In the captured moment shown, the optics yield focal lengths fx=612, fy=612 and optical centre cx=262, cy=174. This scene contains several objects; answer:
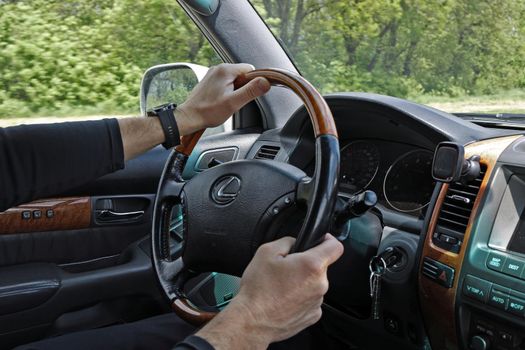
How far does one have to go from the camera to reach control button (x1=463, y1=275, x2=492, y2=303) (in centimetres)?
165

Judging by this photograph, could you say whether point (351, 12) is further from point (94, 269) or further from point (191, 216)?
point (191, 216)

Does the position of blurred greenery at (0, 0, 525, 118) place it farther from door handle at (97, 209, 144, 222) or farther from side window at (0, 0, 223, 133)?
door handle at (97, 209, 144, 222)

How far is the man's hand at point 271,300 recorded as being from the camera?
1256mm

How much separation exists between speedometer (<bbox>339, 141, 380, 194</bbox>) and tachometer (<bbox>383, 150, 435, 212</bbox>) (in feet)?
0.30

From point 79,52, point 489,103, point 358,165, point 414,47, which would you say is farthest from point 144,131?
point 79,52

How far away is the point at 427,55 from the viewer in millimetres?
3844

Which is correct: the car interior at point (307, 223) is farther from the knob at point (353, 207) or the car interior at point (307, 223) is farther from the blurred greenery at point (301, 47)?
the blurred greenery at point (301, 47)

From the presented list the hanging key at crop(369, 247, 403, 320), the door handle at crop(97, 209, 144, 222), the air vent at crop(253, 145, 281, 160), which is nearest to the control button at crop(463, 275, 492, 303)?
the hanging key at crop(369, 247, 403, 320)

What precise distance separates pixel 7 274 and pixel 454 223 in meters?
1.75

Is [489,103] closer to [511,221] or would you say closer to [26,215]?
[511,221]

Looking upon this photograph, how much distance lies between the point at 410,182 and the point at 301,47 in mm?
1795

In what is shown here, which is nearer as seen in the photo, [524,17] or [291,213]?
[291,213]

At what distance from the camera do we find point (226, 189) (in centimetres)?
176

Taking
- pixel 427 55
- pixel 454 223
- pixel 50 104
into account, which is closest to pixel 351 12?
pixel 427 55
